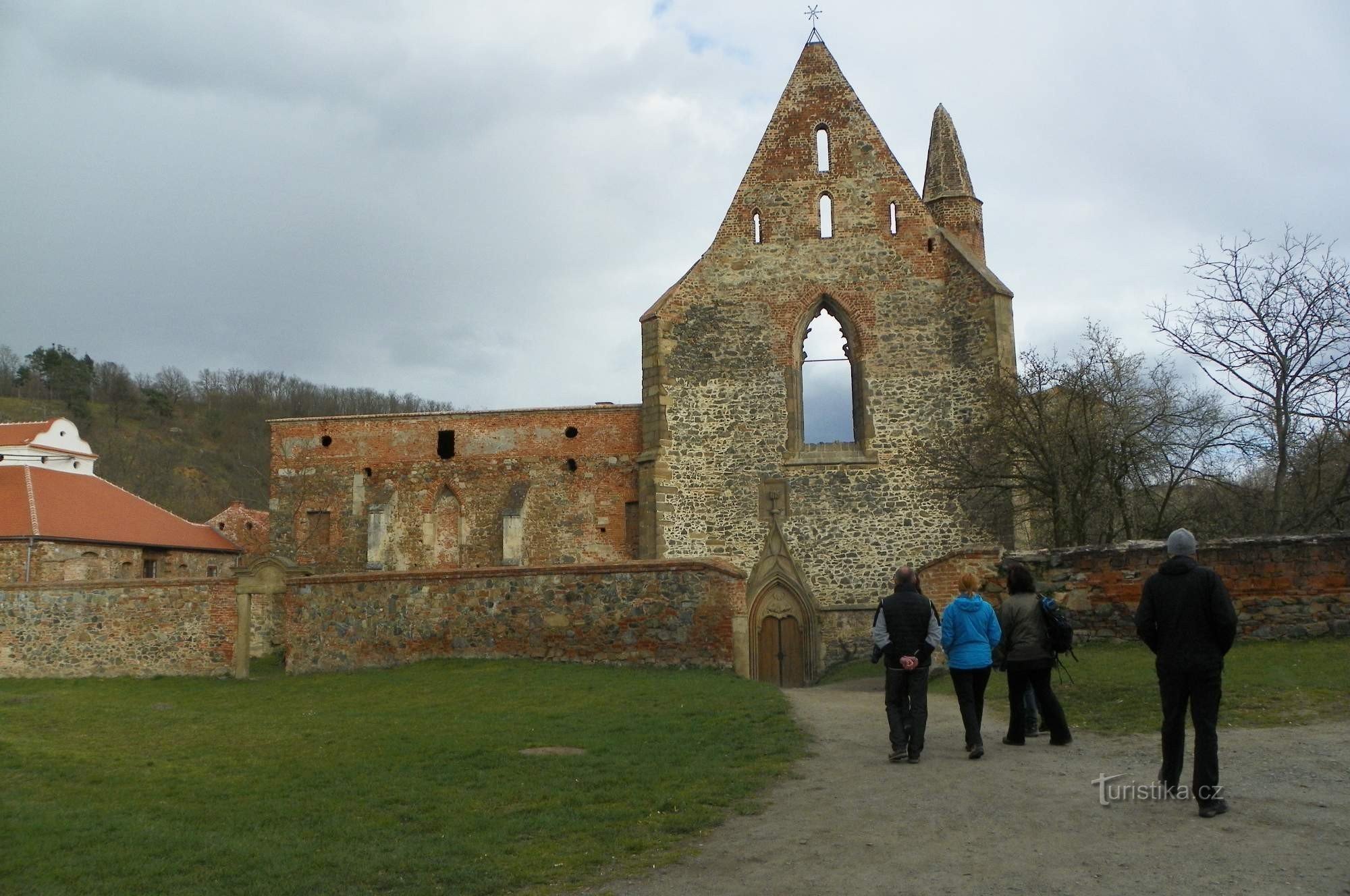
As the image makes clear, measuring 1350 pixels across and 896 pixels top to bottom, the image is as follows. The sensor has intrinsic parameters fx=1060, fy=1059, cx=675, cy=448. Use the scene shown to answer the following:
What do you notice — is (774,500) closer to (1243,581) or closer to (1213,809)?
(1243,581)

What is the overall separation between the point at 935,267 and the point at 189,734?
1898 cm

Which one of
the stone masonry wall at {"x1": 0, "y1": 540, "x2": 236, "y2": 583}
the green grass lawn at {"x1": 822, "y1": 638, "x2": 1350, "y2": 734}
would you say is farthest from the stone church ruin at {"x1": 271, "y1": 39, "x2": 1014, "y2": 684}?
the green grass lawn at {"x1": 822, "y1": 638, "x2": 1350, "y2": 734}

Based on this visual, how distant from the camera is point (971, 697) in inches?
355

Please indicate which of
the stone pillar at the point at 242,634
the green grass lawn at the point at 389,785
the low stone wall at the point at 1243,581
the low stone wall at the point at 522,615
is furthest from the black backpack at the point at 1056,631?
the stone pillar at the point at 242,634

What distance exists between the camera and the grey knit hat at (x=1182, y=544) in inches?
280

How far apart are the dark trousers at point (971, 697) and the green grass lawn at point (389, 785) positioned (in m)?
1.58

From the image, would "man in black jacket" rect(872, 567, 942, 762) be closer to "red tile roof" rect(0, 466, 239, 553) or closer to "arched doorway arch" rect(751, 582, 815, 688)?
"arched doorway arch" rect(751, 582, 815, 688)

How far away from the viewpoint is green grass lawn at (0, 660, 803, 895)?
21.5 feet

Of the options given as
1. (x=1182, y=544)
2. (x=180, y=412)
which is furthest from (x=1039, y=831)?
(x=180, y=412)

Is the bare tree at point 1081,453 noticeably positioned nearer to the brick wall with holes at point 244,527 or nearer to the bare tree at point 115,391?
Result: the brick wall with holes at point 244,527

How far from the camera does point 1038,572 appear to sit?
48.6ft

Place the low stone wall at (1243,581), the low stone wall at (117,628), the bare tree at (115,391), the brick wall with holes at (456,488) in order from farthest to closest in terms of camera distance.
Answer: the bare tree at (115,391)
the brick wall with holes at (456,488)
the low stone wall at (117,628)
the low stone wall at (1243,581)

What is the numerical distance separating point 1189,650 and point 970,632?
8.32 feet

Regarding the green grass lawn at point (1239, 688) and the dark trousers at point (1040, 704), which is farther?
the green grass lawn at point (1239, 688)
